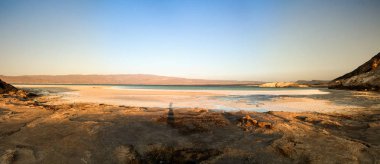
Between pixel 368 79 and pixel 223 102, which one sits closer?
pixel 223 102

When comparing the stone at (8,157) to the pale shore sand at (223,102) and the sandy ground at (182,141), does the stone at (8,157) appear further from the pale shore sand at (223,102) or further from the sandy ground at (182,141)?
the pale shore sand at (223,102)

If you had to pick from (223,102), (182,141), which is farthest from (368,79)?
(182,141)

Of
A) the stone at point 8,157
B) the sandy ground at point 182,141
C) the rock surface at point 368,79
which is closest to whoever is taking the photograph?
the stone at point 8,157

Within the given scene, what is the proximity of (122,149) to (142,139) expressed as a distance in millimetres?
655

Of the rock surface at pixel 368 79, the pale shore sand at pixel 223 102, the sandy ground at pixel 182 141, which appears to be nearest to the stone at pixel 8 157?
the sandy ground at pixel 182 141

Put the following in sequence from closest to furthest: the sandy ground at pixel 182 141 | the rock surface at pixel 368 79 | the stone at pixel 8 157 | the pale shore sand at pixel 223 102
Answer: the stone at pixel 8 157 < the sandy ground at pixel 182 141 < the pale shore sand at pixel 223 102 < the rock surface at pixel 368 79

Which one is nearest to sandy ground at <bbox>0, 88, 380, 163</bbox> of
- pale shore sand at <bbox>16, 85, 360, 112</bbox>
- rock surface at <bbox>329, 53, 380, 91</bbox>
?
pale shore sand at <bbox>16, 85, 360, 112</bbox>

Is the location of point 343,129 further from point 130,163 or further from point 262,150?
point 130,163

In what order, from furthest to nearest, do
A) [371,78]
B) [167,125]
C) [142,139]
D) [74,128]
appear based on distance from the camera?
1. [371,78]
2. [167,125]
3. [74,128]
4. [142,139]

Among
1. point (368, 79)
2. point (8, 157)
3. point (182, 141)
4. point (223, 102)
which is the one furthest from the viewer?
point (368, 79)

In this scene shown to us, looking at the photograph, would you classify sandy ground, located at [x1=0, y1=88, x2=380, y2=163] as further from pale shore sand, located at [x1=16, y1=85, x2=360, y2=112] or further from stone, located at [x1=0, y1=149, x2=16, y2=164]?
pale shore sand, located at [x1=16, y1=85, x2=360, y2=112]

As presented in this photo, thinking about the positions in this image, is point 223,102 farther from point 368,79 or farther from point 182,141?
point 368,79

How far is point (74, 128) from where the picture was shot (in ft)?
18.3

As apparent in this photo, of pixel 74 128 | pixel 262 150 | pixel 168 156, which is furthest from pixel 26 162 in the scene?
pixel 262 150
